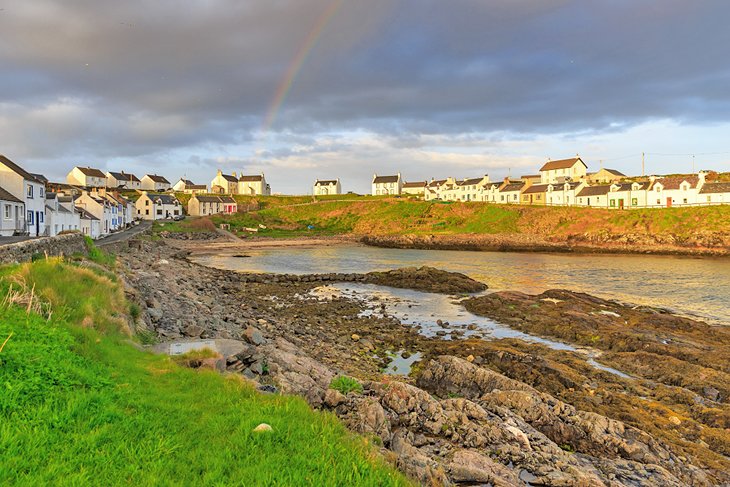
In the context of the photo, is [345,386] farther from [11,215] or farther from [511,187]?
[511,187]

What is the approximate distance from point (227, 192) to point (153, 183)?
2732 centimetres

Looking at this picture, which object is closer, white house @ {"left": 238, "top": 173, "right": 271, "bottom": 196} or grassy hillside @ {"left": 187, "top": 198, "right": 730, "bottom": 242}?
grassy hillside @ {"left": 187, "top": 198, "right": 730, "bottom": 242}

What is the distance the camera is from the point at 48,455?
5.34m

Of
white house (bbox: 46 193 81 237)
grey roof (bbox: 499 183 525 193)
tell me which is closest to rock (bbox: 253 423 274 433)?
white house (bbox: 46 193 81 237)

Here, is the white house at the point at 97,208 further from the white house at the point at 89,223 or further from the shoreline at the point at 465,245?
the shoreline at the point at 465,245

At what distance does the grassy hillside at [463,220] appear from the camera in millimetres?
83688

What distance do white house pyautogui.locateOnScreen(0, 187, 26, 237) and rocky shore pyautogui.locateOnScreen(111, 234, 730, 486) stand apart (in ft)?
74.5

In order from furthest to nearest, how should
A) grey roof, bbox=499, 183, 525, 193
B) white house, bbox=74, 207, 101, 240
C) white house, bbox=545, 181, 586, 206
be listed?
grey roof, bbox=499, 183, 525, 193
white house, bbox=545, 181, 586, 206
white house, bbox=74, 207, 101, 240

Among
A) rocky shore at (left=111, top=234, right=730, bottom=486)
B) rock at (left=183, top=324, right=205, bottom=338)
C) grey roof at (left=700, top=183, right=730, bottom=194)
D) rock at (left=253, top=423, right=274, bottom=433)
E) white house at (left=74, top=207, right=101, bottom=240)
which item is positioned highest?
grey roof at (left=700, top=183, right=730, bottom=194)

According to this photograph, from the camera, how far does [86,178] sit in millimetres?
134875

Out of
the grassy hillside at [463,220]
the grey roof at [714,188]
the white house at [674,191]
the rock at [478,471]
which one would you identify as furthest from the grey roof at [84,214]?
the grey roof at [714,188]

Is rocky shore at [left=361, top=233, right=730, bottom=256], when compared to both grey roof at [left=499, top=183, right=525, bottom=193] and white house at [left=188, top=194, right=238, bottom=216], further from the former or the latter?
white house at [left=188, top=194, right=238, bottom=216]

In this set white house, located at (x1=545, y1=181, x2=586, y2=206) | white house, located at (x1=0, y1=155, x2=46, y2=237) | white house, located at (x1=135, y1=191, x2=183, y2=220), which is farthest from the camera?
white house, located at (x1=135, y1=191, x2=183, y2=220)

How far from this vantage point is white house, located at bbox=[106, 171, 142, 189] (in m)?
144
